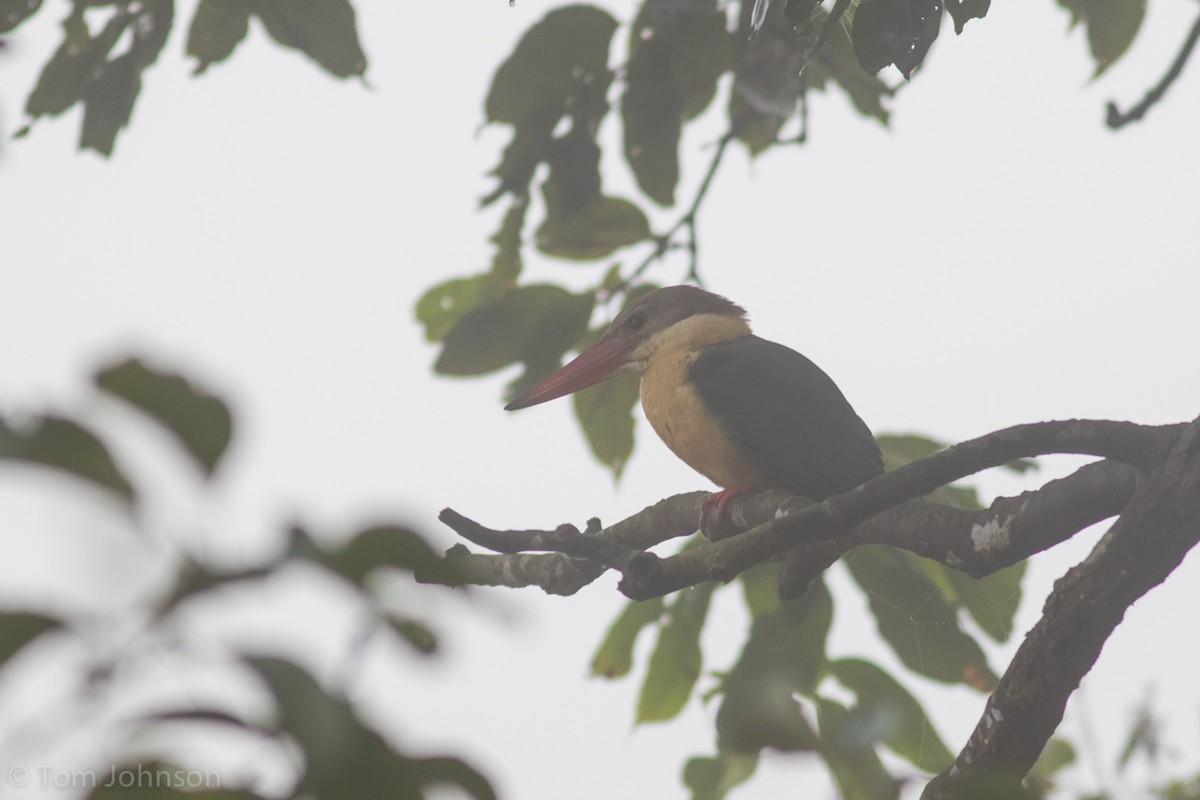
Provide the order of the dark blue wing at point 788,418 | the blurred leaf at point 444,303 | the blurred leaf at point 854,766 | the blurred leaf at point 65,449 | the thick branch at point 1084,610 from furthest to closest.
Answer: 1. the blurred leaf at point 444,303
2. the dark blue wing at point 788,418
3. the thick branch at point 1084,610
4. the blurred leaf at point 854,766
5. the blurred leaf at point 65,449

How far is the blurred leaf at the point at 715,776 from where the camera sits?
7.64ft

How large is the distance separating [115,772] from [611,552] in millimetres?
1297

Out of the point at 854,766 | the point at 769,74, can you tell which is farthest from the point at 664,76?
the point at 854,766

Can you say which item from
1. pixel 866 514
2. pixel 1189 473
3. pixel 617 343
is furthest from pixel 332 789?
pixel 617 343

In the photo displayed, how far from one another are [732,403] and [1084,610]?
1.56 metres

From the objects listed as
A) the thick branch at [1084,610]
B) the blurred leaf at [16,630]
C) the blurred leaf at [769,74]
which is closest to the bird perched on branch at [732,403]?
the blurred leaf at [769,74]

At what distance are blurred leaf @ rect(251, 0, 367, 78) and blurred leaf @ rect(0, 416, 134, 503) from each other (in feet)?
6.84

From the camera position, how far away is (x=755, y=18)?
1.83 metres

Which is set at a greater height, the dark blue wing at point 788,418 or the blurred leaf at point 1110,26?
the blurred leaf at point 1110,26

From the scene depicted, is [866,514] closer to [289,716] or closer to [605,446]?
[289,716]

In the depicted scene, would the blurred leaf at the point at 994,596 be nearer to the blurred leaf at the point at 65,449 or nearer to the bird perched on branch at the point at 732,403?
the bird perched on branch at the point at 732,403

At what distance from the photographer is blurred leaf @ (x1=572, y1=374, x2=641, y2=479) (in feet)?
10.4

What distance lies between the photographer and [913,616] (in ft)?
7.87

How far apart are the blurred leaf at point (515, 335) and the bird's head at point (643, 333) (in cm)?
15
